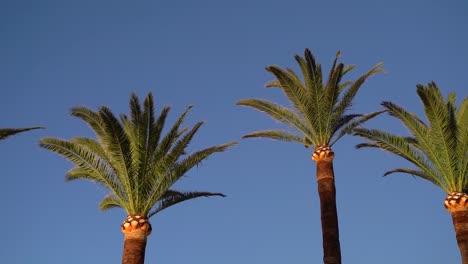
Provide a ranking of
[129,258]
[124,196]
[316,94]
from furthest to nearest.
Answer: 1. [316,94]
2. [124,196]
3. [129,258]

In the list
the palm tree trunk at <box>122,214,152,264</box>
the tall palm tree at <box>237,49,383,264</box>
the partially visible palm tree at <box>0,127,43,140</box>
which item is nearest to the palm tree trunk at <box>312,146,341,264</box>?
the tall palm tree at <box>237,49,383,264</box>

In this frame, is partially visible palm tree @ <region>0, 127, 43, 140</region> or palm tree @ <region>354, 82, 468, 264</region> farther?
palm tree @ <region>354, 82, 468, 264</region>

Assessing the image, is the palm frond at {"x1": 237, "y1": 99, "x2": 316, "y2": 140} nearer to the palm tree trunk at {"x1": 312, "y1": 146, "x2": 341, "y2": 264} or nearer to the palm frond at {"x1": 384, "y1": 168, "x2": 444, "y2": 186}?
the palm tree trunk at {"x1": 312, "y1": 146, "x2": 341, "y2": 264}

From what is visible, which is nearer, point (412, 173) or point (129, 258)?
point (129, 258)

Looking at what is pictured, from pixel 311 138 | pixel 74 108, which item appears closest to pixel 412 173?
pixel 311 138

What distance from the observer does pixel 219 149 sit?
2098 cm

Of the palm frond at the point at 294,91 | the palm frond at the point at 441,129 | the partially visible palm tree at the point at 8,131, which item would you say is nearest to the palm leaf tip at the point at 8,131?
the partially visible palm tree at the point at 8,131

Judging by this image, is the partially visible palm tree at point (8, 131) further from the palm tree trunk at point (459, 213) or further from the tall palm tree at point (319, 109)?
the palm tree trunk at point (459, 213)

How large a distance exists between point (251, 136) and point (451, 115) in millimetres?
7819

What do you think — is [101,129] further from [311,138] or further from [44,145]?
[311,138]

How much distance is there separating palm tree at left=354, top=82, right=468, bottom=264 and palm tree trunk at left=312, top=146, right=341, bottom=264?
7.57ft

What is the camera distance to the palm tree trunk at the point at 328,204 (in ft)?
61.1

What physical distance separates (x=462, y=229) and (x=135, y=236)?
451 inches

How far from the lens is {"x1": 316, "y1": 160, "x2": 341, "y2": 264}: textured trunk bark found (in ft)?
60.9
